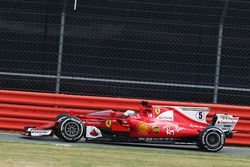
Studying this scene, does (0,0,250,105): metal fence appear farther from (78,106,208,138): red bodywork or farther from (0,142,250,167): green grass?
(0,142,250,167): green grass

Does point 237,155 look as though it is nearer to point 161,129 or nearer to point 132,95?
point 161,129

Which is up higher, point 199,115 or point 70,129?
point 199,115

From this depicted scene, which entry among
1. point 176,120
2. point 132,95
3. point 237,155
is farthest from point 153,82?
point 237,155

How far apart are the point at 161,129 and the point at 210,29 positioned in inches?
107

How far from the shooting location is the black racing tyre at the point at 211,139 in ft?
36.6

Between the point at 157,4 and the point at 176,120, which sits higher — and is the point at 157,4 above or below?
above

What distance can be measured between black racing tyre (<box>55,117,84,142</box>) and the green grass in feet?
1.57

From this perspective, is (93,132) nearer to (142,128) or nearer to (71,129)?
(71,129)

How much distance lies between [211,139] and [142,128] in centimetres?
126

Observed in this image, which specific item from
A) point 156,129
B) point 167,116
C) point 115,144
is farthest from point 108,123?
point 167,116

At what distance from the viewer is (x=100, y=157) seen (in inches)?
343

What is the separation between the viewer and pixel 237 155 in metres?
10.6

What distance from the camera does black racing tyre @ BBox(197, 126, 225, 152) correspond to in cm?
1114

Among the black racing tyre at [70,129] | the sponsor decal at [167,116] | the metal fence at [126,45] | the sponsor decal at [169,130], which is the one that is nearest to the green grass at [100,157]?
the black racing tyre at [70,129]
